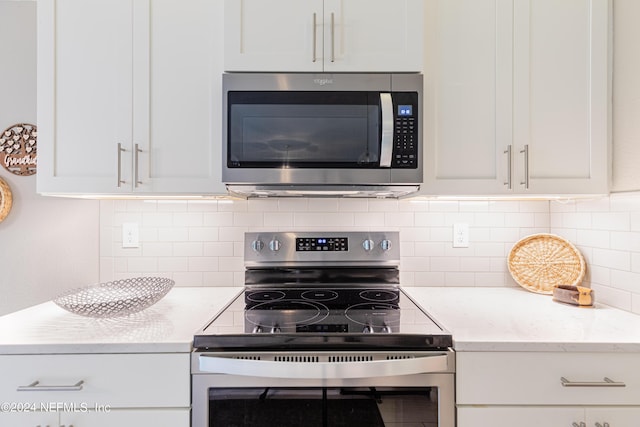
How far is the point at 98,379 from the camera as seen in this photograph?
1.04 m

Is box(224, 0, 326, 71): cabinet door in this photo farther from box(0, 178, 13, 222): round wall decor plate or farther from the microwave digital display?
box(0, 178, 13, 222): round wall decor plate

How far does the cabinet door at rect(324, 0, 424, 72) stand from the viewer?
1.30 meters

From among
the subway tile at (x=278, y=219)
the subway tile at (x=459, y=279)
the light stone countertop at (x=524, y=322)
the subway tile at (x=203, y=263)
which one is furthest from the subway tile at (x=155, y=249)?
the subway tile at (x=459, y=279)

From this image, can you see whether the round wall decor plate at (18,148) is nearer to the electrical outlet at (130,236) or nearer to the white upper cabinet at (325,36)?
the electrical outlet at (130,236)

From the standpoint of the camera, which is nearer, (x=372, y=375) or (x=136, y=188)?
(x=372, y=375)

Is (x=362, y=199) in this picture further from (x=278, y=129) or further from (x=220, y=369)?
(x=220, y=369)

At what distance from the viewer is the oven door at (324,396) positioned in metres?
1.04

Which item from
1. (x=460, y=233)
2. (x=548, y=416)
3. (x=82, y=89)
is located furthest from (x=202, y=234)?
(x=548, y=416)

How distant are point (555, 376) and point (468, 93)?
100cm

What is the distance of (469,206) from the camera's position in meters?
1.72

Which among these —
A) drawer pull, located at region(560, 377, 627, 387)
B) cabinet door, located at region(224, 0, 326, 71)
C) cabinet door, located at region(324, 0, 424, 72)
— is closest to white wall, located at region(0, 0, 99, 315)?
cabinet door, located at region(224, 0, 326, 71)

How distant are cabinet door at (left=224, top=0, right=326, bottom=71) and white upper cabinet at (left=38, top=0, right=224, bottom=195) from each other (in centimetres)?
11

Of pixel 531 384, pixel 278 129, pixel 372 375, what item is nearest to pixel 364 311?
pixel 372 375

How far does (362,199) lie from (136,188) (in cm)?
98
